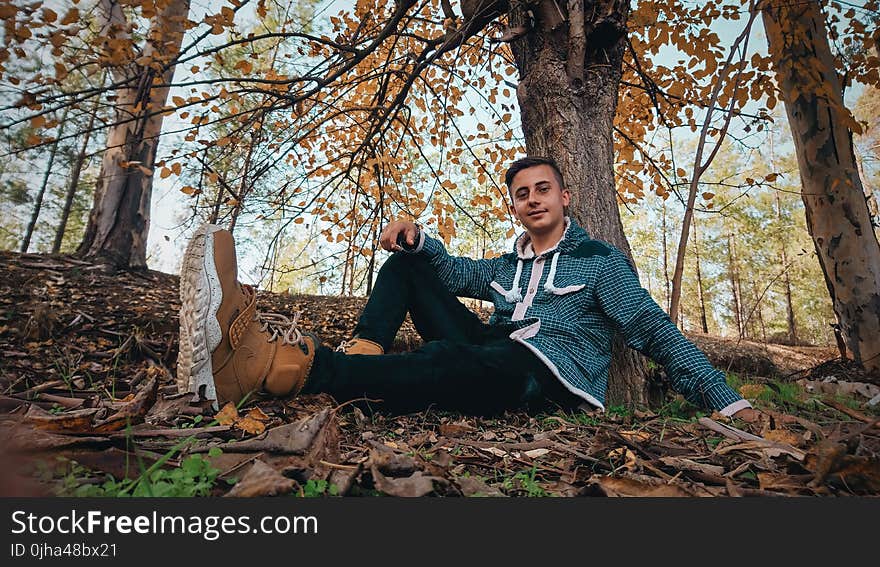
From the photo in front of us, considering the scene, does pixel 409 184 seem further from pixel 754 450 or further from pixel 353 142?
pixel 754 450

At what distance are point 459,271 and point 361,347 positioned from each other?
759 mm

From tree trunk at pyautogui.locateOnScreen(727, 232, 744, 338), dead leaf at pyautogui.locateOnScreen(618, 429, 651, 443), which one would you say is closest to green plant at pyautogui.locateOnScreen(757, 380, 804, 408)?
dead leaf at pyautogui.locateOnScreen(618, 429, 651, 443)

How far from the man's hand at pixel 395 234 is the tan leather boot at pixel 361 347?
548 millimetres

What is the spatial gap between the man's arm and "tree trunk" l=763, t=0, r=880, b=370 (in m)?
3.51

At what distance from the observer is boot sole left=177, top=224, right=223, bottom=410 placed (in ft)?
5.16

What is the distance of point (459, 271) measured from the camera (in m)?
2.61

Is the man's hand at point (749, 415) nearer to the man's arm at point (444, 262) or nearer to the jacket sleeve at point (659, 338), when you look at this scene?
the jacket sleeve at point (659, 338)

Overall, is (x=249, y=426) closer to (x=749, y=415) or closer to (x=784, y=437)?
(x=784, y=437)

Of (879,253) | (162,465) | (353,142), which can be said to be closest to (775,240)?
(879,253)

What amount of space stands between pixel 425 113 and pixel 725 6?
3.03 meters

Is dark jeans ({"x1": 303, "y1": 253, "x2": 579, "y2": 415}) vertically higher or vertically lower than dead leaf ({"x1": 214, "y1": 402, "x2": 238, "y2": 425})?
higher

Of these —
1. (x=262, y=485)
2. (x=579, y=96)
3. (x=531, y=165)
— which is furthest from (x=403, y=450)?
(x=579, y=96)

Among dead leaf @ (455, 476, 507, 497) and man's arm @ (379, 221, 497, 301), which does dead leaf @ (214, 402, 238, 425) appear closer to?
dead leaf @ (455, 476, 507, 497)

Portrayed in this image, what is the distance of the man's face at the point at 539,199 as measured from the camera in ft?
7.88
